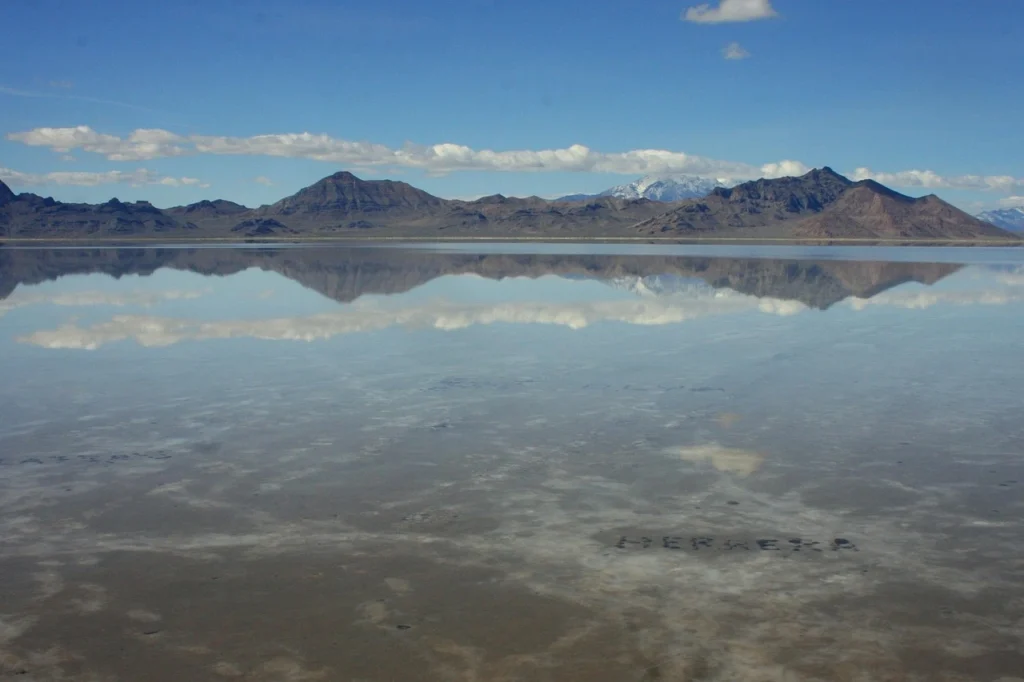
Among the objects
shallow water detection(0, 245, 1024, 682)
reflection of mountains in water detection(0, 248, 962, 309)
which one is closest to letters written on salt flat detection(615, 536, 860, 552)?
shallow water detection(0, 245, 1024, 682)

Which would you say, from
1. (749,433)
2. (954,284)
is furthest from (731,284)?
(749,433)

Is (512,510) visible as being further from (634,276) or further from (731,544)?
(634,276)

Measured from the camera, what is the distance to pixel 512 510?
11344mm

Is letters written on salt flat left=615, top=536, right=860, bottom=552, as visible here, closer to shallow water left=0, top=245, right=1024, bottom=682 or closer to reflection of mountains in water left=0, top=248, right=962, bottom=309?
shallow water left=0, top=245, right=1024, bottom=682

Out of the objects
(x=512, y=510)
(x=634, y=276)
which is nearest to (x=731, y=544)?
(x=512, y=510)

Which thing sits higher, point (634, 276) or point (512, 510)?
point (634, 276)

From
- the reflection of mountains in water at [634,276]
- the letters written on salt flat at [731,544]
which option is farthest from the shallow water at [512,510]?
the reflection of mountains in water at [634,276]

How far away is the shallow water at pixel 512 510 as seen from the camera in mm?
7855

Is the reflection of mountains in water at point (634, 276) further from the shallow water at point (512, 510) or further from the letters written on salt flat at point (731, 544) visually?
the letters written on salt flat at point (731, 544)

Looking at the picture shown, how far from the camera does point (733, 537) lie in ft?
34.0

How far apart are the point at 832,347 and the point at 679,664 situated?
18777 millimetres

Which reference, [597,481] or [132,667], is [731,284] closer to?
[597,481]

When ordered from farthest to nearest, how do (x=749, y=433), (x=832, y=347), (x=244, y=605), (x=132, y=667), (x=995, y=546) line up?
(x=832, y=347)
(x=749, y=433)
(x=995, y=546)
(x=244, y=605)
(x=132, y=667)

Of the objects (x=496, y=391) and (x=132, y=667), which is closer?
(x=132, y=667)
